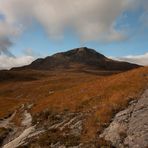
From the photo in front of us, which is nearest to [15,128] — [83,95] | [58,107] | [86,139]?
[58,107]

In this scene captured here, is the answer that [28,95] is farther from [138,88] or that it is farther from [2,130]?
[138,88]

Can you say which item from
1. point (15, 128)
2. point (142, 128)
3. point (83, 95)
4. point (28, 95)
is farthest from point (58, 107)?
point (28, 95)

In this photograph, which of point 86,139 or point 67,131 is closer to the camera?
point 86,139

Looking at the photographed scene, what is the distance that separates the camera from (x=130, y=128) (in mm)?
25984

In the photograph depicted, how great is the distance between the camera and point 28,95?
124 metres

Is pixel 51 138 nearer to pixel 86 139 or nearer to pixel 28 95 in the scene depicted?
pixel 86 139

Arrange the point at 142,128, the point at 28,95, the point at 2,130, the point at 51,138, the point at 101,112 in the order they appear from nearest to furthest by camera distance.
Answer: the point at 142,128
the point at 51,138
the point at 101,112
the point at 2,130
the point at 28,95

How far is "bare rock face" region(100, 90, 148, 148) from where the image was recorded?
23750mm

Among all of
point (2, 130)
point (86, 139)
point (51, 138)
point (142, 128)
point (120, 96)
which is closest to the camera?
point (142, 128)

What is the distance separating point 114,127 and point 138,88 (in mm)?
10347

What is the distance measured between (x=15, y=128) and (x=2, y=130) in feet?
7.01

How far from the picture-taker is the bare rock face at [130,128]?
77.9 feet

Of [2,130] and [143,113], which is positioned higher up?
[143,113]

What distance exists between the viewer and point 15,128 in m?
42.6
